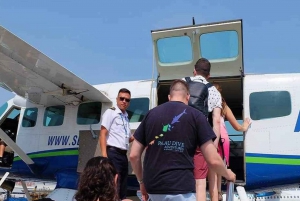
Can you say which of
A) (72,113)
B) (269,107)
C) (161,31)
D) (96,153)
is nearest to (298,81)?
(269,107)

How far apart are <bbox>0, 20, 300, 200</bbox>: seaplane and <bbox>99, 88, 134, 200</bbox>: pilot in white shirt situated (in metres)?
1.65

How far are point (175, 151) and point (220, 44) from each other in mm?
4120

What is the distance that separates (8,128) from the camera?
10.7 meters

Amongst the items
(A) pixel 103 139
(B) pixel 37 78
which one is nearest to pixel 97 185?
(A) pixel 103 139

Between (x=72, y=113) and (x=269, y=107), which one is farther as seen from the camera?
(x=72, y=113)

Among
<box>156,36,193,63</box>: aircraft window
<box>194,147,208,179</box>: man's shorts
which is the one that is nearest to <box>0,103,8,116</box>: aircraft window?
<box>156,36,193,63</box>: aircraft window

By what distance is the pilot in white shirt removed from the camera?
18.2 feet

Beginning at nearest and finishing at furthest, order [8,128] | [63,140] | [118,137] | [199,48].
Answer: [118,137] → [199,48] → [63,140] → [8,128]

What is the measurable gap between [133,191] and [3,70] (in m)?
3.94

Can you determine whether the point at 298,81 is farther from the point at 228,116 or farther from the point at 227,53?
the point at 228,116

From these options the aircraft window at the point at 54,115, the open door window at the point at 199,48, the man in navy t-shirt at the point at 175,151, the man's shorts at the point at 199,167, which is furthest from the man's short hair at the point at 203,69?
the aircraft window at the point at 54,115

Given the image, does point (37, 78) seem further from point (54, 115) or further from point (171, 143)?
point (171, 143)

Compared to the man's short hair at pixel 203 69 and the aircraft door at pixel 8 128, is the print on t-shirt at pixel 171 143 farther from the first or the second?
the aircraft door at pixel 8 128

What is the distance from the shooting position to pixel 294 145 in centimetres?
644
